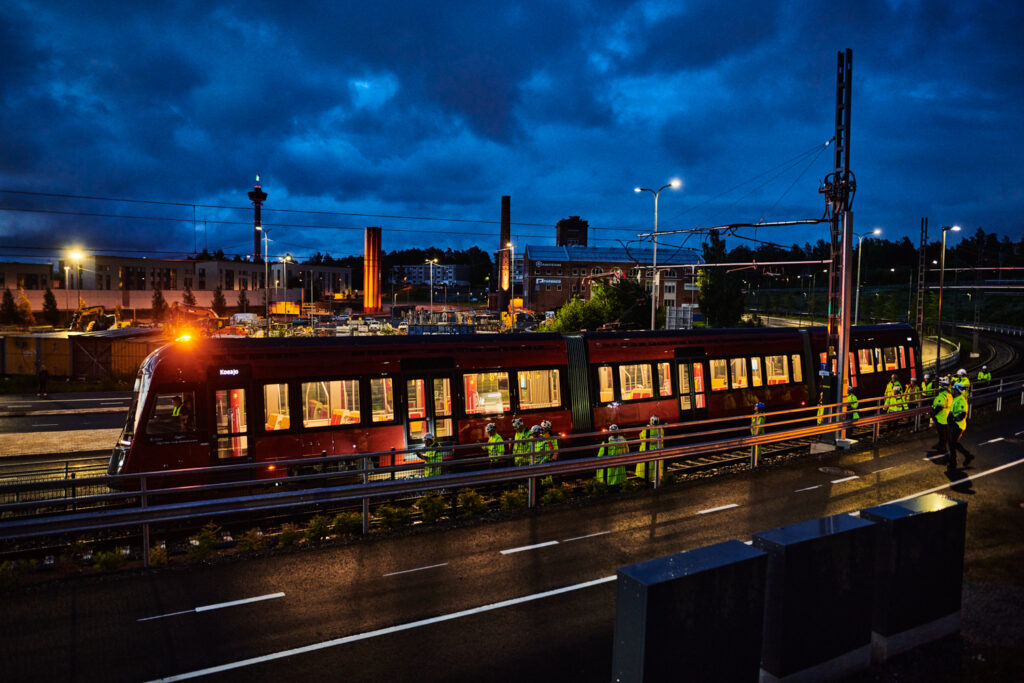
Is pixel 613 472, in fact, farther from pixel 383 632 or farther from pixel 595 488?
pixel 383 632

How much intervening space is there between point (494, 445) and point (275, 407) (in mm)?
4388

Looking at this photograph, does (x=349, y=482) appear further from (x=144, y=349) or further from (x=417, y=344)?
(x=144, y=349)

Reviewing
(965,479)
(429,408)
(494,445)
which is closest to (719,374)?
(965,479)

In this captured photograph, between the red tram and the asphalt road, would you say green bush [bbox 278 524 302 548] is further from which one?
the red tram

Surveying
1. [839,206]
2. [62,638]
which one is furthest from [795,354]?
[62,638]

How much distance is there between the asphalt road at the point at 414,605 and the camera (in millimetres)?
5848

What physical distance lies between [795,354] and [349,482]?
15.8 m

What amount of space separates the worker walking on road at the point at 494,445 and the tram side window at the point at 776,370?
10.4m

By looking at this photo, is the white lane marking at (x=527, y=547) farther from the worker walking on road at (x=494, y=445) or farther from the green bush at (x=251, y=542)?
the green bush at (x=251, y=542)

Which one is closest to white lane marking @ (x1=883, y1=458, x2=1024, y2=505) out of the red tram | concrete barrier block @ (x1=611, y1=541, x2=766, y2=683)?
the red tram

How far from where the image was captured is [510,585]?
7660 millimetres

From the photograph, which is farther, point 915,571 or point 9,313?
point 9,313

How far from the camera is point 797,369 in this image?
70.5 feet

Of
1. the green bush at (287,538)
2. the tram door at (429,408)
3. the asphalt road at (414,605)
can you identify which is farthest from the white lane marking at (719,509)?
the green bush at (287,538)
